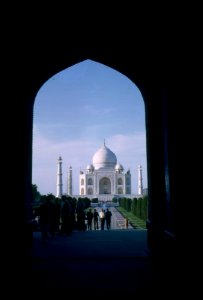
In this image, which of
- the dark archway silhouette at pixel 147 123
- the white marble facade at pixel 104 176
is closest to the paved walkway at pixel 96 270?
the dark archway silhouette at pixel 147 123

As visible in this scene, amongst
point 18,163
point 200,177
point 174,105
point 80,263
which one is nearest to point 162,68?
point 174,105

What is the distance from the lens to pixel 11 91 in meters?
5.23

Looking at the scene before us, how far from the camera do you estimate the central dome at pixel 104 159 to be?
4700cm

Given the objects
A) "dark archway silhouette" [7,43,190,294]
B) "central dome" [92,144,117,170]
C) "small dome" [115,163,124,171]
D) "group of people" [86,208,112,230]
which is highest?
"central dome" [92,144,117,170]

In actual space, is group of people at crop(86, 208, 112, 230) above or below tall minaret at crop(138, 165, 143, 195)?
below

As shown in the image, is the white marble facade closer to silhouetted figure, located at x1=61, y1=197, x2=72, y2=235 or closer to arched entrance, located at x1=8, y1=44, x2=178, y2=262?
silhouetted figure, located at x1=61, y1=197, x2=72, y2=235

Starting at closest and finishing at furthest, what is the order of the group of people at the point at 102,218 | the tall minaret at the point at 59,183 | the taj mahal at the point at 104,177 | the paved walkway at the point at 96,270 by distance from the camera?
1. the paved walkway at the point at 96,270
2. the group of people at the point at 102,218
3. the tall minaret at the point at 59,183
4. the taj mahal at the point at 104,177

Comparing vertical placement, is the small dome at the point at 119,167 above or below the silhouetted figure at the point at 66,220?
above

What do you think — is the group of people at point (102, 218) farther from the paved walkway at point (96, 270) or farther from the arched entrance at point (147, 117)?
the arched entrance at point (147, 117)

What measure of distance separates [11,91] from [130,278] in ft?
10.6

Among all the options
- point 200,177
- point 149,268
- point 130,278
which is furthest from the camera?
point 149,268

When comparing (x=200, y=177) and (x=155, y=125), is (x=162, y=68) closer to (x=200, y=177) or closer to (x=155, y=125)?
(x=155, y=125)

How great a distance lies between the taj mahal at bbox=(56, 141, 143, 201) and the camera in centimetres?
4644

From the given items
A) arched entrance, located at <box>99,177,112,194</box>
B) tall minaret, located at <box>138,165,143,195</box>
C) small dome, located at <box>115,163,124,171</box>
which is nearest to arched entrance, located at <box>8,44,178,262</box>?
small dome, located at <box>115,163,124,171</box>
